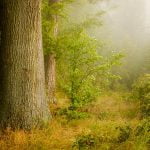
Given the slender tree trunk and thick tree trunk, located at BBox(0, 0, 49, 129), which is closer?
thick tree trunk, located at BBox(0, 0, 49, 129)

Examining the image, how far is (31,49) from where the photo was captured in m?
8.11

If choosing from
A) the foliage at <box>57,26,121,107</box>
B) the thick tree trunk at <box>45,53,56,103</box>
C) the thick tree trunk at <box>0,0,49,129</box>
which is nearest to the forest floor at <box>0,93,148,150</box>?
the thick tree trunk at <box>0,0,49,129</box>

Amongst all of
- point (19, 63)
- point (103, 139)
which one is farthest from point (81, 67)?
point (103, 139)

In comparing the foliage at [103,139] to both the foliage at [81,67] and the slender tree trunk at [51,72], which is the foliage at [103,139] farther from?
the slender tree trunk at [51,72]

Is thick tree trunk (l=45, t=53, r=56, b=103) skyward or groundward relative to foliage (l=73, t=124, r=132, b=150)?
skyward

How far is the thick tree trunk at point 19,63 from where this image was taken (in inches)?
312

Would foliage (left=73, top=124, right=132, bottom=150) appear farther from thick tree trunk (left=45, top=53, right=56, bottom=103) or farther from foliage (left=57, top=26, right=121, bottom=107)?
thick tree trunk (left=45, top=53, right=56, bottom=103)

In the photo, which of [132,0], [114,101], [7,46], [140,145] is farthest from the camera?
[132,0]

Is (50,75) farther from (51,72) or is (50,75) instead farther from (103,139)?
(103,139)

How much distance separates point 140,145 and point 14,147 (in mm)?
2175

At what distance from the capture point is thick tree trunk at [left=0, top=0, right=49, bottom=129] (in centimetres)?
792

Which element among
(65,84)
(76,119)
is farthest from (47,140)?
(65,84)

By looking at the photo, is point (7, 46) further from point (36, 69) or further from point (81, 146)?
point (81, 146)

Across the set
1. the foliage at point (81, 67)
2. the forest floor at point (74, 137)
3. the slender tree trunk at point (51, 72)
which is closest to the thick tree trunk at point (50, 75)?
the slender tree trunk at point (51, 72)
